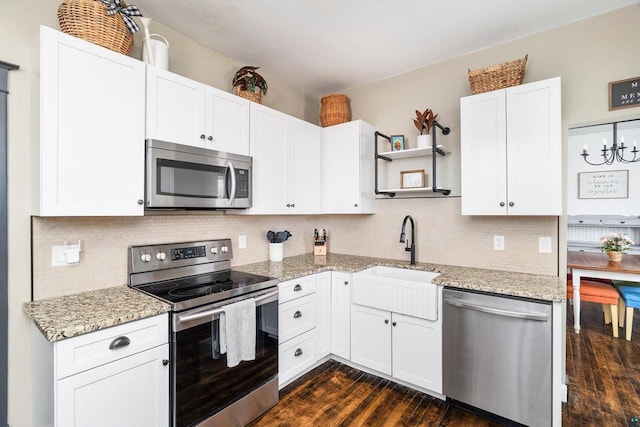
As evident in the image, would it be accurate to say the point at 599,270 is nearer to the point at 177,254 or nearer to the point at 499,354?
the point at 499,354

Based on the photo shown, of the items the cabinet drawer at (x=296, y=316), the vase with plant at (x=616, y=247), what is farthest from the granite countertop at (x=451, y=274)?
the vase with plant at (x=616, y=247)

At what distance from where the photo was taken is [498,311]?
1.94m

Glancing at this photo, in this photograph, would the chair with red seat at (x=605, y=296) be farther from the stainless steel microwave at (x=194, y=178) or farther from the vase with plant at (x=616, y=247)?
the stainless steel microwave at (x=194, y=178)

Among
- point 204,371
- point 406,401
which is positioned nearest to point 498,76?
point 406,401

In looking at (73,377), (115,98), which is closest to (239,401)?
(73,377)

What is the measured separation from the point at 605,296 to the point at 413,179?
265cm

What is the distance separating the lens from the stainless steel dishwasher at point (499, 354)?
182 cm

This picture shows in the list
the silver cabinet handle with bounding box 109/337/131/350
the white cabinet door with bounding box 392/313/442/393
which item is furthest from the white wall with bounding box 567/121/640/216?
the silver cabinet handle with bounding box 109/337/131/350

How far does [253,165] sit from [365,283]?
1.28m

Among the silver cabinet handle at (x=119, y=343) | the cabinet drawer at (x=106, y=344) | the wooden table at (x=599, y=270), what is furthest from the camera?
the wooden table at (x=599, y=270)

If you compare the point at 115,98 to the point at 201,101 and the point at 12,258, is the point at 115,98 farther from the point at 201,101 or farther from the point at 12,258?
the point at 12,258

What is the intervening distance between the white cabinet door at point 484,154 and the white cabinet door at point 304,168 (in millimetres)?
1311

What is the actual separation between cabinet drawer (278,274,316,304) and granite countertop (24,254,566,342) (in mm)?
48

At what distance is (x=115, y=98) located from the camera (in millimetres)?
1680
